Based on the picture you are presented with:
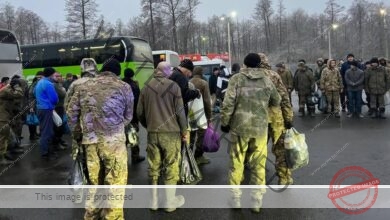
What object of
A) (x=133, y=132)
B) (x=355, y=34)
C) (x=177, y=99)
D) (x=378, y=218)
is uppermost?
(x=355, y=34)

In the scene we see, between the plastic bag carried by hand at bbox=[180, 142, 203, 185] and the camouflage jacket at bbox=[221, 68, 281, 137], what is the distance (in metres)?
0.77

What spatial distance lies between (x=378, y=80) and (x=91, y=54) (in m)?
16.3

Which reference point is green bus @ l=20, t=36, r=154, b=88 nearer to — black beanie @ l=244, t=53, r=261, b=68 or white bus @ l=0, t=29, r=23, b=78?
white bus @ l=0, t=29, r=23, b=78

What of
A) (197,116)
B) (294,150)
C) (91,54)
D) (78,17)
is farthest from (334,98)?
(78,17)

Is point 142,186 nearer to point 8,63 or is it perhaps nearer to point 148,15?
point 8,63

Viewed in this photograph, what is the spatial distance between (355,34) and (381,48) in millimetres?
8141

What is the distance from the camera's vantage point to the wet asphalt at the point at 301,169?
15.8 feet

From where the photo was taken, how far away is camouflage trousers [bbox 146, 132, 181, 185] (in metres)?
5.02

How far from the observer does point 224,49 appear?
79.1 m

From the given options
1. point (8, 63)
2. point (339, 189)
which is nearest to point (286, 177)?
point (339, 189)

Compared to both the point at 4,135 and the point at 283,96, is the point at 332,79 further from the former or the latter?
the point at 4,135

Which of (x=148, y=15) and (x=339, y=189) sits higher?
(x=148, y=15)

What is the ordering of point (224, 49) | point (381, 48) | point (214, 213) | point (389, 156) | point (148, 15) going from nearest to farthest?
point (214, 213) → point (389, 156) → point (148, 15) → point (381, 48) → point (224, 49)

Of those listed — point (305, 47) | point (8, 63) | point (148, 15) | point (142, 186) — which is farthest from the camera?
point (305, 47)
